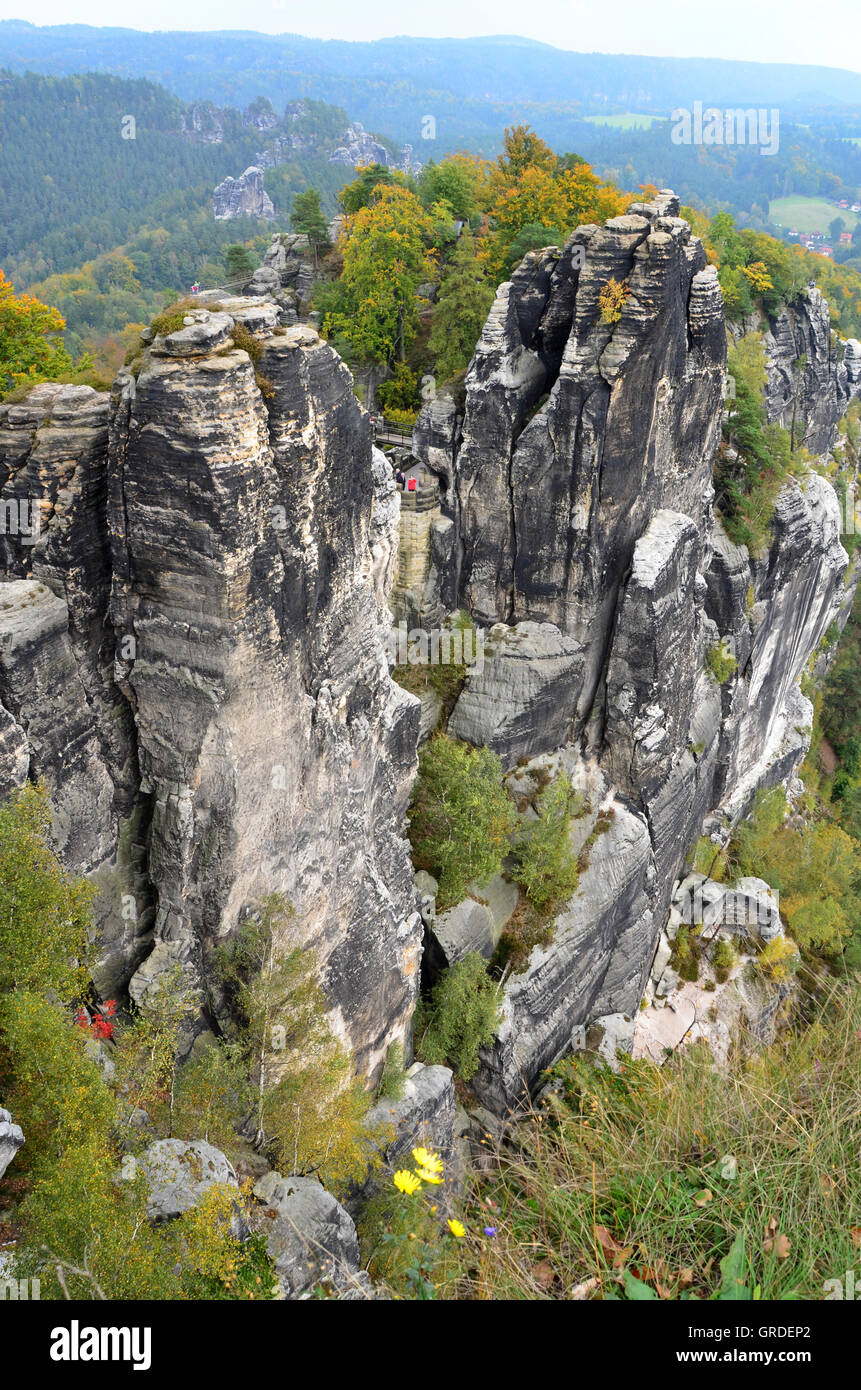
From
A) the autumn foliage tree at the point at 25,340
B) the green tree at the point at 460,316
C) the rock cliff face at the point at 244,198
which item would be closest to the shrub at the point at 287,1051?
the autumn foliage tree at the point at 25,340

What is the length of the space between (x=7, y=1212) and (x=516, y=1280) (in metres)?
7.13

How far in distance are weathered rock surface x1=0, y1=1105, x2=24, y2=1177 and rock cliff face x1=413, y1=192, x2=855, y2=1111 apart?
58.2 ft

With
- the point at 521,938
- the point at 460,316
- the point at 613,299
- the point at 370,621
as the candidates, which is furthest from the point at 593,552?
the point at 521,938

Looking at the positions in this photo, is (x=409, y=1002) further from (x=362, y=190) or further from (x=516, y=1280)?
(x=362, y=190)

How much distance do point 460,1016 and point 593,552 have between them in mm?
15336

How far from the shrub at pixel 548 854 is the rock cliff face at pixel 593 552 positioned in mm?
936

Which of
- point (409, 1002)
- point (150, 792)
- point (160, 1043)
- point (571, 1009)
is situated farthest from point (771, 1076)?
point (571, 1009)

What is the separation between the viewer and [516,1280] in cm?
800

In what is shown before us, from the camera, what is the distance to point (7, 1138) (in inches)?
420

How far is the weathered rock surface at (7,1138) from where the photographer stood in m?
10.5

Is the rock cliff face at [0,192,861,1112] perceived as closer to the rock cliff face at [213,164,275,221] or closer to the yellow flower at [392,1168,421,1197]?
the yellow flower at [392,1168,421,1197]

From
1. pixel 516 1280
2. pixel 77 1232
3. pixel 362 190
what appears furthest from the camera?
pixel 362 190

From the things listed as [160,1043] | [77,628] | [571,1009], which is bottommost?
[571,1009]

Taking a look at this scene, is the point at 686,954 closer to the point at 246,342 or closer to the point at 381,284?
the point at 246,342
